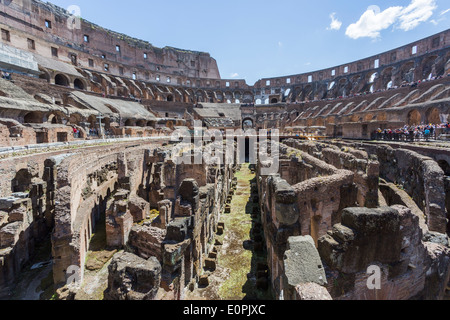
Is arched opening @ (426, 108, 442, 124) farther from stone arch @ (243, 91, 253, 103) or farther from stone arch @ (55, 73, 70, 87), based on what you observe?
stone arch @ (55, 73, 70, 87)

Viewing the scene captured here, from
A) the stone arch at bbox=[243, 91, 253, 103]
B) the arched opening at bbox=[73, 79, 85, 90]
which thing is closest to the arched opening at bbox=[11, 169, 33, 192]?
the arched opening at bbox=[73, 79, 85, 90]

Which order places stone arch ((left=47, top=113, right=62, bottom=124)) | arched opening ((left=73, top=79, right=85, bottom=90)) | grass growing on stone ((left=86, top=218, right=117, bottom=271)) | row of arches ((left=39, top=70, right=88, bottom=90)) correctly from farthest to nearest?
arched opening ((left=73, top=79, right=85, bottom=90)) → row of arches ((left=39, top=70, right=88, bottom=90)) → stone arch ((left=47, top=113, right=62, bottom=124)) → grass growing on stone ((left=86, top=218, right=117, bottom=271))

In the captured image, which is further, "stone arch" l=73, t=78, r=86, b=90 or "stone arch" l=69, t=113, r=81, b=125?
"stone arch" l=73, t=78, r=86, b=90

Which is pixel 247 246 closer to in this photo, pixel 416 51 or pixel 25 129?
pixel 25 129

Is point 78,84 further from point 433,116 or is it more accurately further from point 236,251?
point 433,116

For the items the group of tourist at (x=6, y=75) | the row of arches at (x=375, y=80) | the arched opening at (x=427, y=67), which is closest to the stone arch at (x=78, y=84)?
the group of tourist at (x=6, y=75)

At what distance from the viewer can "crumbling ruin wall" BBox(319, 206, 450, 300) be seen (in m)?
3.58

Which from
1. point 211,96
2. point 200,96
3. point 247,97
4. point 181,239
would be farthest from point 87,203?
point 247,97

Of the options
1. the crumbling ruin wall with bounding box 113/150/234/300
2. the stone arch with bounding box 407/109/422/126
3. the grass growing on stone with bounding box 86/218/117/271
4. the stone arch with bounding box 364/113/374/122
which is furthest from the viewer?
the stone arch with bounding box 364/113/374/122

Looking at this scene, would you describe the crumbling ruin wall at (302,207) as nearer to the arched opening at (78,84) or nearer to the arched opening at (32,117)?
the arched opening at (32,117)

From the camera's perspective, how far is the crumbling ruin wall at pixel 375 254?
358 centimetres

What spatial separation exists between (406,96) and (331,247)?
32533mm

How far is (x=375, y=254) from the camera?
3.69 meters
